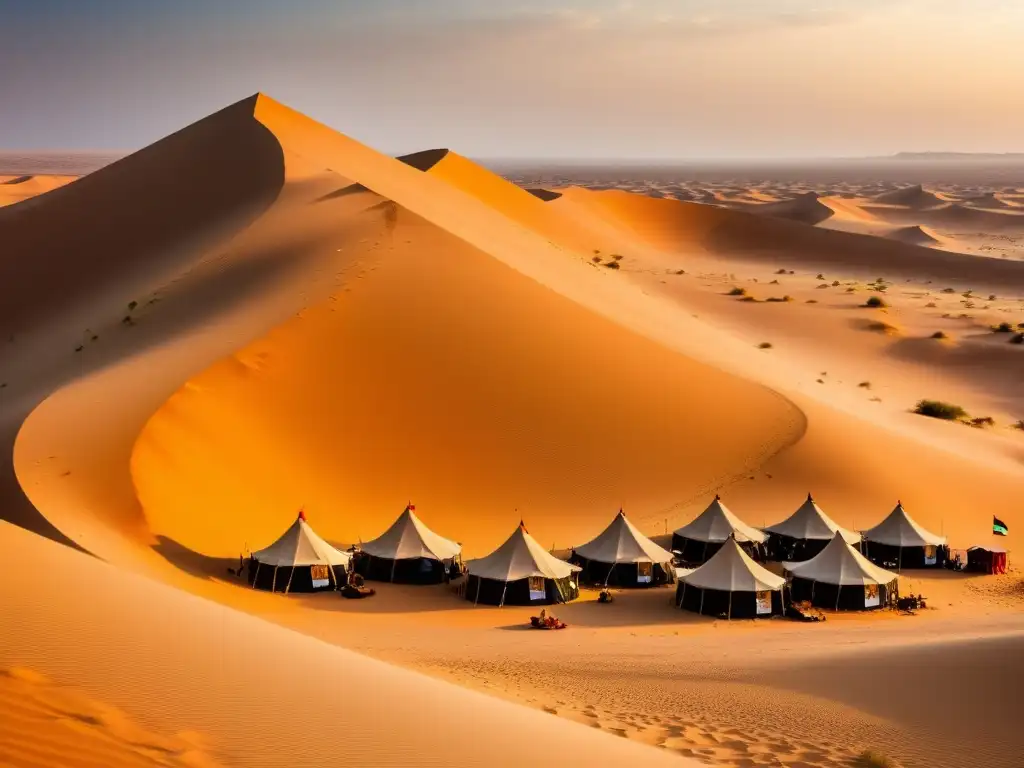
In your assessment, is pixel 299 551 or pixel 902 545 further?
pixel 902 545

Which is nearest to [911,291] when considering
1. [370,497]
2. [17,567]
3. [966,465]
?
[966,465]

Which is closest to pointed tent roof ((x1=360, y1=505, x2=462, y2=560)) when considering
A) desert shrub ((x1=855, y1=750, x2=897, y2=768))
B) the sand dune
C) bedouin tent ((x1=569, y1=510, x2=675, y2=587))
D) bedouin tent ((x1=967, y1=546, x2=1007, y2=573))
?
bedouin tent ((x1=569, y1=510, x2=675, y2=587))

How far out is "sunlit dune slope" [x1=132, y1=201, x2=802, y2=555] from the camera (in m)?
26.5

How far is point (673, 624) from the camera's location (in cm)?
2158

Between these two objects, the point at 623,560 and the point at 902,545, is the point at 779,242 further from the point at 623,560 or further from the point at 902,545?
the point at 623,560

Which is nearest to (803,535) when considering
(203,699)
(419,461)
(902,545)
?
(902,545)

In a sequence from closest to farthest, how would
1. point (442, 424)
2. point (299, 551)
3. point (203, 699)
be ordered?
point (203, 699)
point (299, 551)
point (442, 424)

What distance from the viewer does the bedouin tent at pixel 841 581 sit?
23.0 meters

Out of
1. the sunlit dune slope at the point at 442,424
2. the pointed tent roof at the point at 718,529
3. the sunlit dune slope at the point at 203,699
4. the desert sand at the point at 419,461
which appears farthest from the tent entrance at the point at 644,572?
the sunlit dune slope at the point at 203,699

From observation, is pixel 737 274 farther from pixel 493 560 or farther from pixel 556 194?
pixel 493 560

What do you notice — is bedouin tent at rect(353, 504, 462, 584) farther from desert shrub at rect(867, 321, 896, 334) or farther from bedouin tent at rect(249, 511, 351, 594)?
desert shrub at rect(867, 321, 896, 334)

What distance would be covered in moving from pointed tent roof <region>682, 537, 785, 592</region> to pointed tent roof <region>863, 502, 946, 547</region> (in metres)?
4.38

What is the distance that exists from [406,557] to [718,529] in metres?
6.59

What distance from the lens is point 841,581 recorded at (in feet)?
75.7
